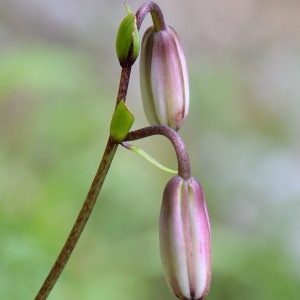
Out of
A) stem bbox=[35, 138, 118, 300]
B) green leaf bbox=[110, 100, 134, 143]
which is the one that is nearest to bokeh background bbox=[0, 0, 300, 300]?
stem bbox=[35, 138, 118, 300]

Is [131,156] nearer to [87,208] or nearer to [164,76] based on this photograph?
[164,76]

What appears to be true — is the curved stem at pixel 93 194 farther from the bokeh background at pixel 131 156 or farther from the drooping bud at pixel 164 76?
the bokeh background at pixel 131 156

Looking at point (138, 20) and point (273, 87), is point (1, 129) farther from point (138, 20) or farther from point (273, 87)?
point (138, 20)

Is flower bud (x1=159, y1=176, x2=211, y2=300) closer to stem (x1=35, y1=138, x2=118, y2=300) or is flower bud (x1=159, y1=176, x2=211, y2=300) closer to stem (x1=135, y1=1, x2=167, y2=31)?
stem (x1=35, y1=138, x2=118, y2=300)

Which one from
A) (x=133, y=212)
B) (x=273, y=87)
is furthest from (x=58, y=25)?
(x=133, y=212)

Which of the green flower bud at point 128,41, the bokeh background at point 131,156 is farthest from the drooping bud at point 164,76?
the bokeh background at point 131,156
